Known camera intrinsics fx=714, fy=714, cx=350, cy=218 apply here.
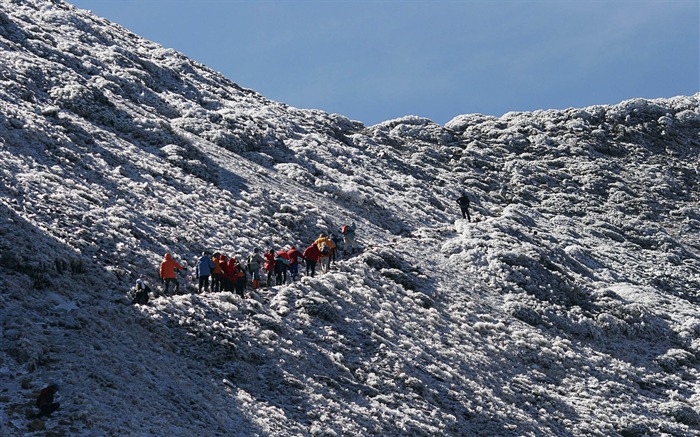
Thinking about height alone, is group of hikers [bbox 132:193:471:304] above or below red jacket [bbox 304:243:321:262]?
below

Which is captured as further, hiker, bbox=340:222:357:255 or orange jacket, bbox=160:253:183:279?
hiker, bbox=340:222:357:255

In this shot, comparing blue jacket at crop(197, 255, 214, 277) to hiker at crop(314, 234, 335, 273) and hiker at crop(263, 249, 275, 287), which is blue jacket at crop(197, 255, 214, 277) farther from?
hiker at crop(314, 234, 335, 273)

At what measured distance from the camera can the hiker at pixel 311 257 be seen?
29.5 metres

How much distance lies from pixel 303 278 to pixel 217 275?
474cm

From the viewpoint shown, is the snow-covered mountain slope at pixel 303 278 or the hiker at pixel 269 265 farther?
the hiker at pixel 269 265

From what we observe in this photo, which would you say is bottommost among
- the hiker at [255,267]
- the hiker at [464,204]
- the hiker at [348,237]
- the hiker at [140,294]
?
the hiker at [140,294]

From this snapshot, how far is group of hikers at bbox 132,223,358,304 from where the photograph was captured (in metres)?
24.3

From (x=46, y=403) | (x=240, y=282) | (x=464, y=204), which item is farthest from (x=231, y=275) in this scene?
(x=464, y=204)

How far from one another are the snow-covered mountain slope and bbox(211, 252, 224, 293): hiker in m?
0.86

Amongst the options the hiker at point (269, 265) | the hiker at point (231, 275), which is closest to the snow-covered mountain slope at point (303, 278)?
the hiker at point (269, 265)

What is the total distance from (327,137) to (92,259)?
3555cm

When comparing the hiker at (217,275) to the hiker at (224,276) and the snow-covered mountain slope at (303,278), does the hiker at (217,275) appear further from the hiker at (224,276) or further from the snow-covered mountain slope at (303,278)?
the snow-covered mountain slope at (303,278)

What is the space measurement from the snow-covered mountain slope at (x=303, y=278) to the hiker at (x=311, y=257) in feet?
Result: 3.36

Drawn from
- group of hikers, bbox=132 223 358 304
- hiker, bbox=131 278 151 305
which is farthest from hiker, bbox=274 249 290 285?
hiker, bbox=131 278 151 305
